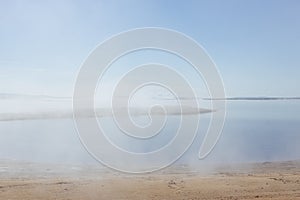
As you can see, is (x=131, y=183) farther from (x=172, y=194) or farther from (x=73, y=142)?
(x=73, y=142)

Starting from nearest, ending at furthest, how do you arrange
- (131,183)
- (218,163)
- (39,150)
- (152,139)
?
(131,183)
(218,163)
(39,150)
(152,139)

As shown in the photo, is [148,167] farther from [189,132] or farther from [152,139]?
[189,132]

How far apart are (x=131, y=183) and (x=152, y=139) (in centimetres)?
1661

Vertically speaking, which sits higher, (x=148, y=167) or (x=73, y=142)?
(x=73, y=142)

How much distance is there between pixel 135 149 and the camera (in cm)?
2755

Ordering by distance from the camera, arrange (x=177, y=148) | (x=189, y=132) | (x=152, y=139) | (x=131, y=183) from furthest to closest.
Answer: (x=189, y=132)
(x=152, y=139)
(x=177, y=148)
(x=131, y=183)

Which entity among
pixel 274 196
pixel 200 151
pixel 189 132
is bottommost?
pixel 274 196

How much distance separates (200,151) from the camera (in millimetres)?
26938

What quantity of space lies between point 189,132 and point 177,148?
10076mm

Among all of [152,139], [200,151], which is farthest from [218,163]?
[152,139]

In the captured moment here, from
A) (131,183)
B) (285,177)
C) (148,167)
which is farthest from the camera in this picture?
(148,167)

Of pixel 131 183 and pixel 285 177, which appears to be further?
pixel 285 177

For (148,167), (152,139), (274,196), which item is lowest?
(274,196)

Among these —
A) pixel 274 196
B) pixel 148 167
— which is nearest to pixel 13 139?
pixel 148 167
